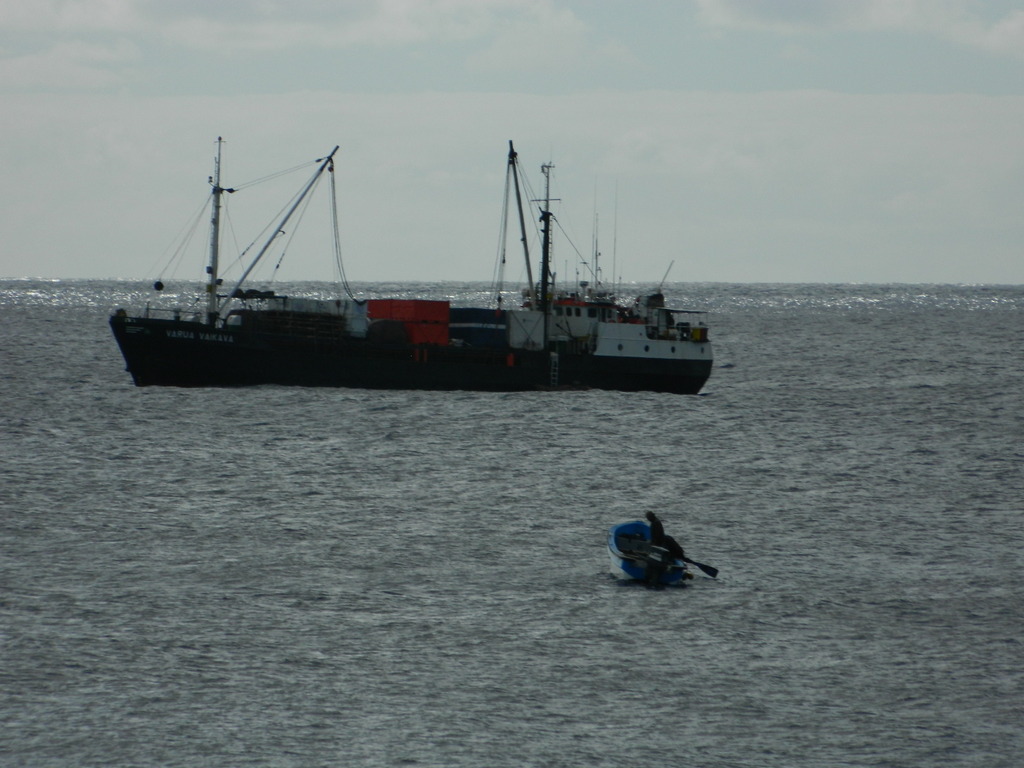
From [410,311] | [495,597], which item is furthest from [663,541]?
[410,311]

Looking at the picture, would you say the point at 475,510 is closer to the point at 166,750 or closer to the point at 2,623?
the point at 2,623

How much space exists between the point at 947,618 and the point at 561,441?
35596mm

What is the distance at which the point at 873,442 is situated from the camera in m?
68.9

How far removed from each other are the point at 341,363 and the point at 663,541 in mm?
44571

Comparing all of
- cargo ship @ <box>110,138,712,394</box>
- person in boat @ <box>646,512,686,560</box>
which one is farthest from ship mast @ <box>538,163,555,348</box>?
person in boat @ <box>646,512,686,560</box>

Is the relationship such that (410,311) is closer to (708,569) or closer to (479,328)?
(479,328)

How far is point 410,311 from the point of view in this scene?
7962 centimetres

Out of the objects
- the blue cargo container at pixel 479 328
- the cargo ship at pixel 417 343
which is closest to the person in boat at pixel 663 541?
the cargo ship at pixel 417 343

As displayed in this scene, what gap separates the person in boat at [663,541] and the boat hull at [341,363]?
43129 millimetres

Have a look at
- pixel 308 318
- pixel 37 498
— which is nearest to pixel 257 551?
pixel 37 498

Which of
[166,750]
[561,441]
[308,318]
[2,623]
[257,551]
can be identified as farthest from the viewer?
Result: [308,318]

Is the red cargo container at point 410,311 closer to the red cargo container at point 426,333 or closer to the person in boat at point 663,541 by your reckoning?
the red cargo container at point 426,333

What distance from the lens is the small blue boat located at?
3631 centimetres

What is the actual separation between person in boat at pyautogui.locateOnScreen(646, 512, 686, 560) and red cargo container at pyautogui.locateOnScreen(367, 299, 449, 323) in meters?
43.9
